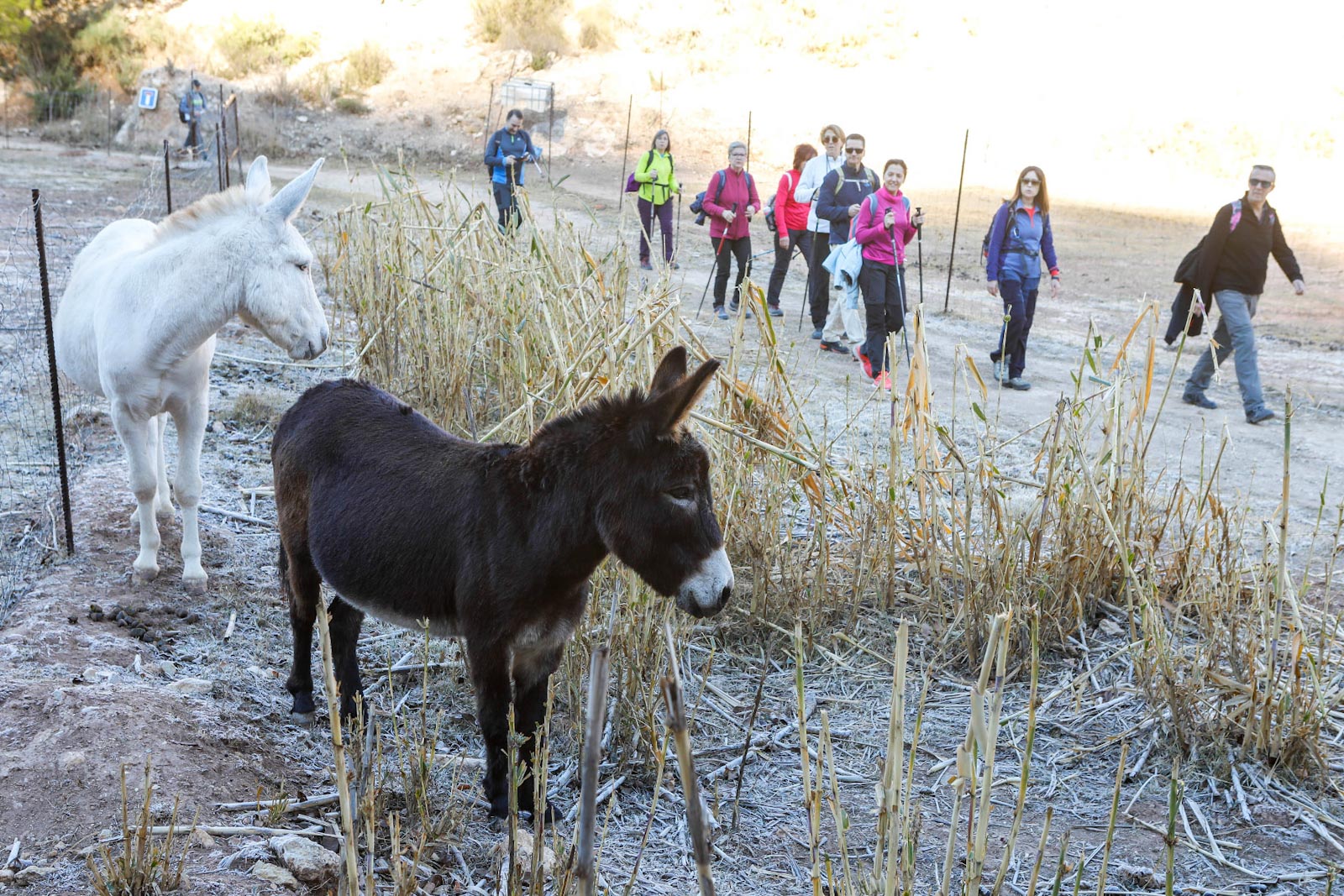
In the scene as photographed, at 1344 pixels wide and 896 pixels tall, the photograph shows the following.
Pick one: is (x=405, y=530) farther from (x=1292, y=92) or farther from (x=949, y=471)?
(x=1292, y=92)

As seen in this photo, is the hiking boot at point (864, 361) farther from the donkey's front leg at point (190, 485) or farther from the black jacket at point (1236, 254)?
the donkey's front leg at point (190, 485)

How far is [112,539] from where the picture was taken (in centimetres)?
502

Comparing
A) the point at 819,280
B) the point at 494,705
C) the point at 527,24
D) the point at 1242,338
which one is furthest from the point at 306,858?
the point at 527,24

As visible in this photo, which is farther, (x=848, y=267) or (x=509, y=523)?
(x=848, y=267)

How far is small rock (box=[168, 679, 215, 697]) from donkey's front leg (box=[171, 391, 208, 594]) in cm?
96

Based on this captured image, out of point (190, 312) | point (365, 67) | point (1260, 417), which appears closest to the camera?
point (190, 312)

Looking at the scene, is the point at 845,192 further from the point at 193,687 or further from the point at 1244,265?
the point at 193,687

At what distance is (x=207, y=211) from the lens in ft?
14.4

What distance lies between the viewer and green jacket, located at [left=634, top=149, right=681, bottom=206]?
40.1ft

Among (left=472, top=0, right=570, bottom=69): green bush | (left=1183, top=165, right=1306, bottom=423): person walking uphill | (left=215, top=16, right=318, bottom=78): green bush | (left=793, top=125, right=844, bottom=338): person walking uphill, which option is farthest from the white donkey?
(left=215, top=16, right=318, bottom=78): green bush

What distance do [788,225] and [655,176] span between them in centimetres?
176

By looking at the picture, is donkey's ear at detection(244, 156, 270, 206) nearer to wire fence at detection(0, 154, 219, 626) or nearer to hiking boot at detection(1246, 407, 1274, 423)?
wire fence at detection(0, 154, 219, 626)

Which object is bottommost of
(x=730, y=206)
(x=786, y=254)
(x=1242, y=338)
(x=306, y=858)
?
(x=306, y=858)

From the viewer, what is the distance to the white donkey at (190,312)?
4180 mm
